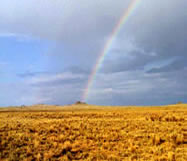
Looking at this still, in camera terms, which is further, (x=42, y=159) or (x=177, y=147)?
(x=177, y=147)

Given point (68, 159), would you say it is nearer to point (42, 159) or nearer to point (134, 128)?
point (42, 159)

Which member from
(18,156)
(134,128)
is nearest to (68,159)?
(18,156)

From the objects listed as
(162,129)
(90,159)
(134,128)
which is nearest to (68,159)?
(90,159)

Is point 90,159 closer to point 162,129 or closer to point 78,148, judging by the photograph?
point 78,148

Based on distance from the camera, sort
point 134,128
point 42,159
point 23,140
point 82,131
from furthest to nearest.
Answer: point 134,128 < point 82,131 < point 23,140 < point 42,159

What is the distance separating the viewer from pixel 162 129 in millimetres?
19844

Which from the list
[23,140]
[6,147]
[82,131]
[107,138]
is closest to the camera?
[6,147]

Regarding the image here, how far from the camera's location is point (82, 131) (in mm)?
18781

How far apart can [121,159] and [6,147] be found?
739cm

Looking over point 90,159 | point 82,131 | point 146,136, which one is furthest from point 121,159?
point 82,131

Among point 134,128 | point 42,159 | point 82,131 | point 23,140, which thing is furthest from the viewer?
point 134,128

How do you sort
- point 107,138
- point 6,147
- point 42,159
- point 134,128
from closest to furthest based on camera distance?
point 42,159
point 6,147
point 107,138
point 134,128

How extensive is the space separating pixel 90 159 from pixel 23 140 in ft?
17.6

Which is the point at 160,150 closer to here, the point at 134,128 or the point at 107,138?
the point at 107,138
